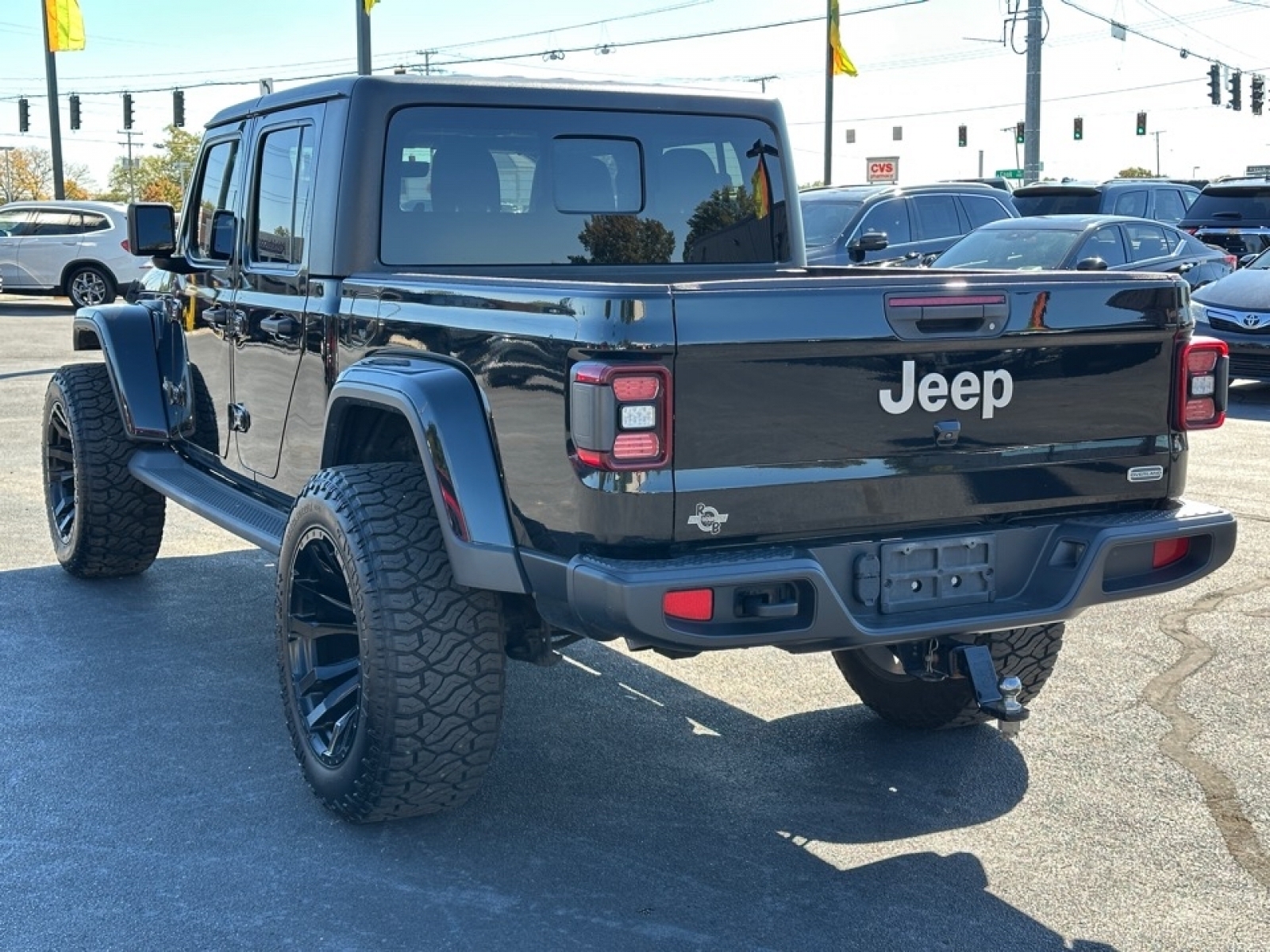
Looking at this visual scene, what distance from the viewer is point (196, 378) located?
596 centimetres

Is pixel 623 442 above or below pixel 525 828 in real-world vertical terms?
above

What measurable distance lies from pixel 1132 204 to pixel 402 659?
18378 millimetres

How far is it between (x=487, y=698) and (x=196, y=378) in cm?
271

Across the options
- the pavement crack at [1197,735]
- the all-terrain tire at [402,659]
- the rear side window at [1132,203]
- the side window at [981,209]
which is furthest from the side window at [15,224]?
the all-terrain tire at [402,659]

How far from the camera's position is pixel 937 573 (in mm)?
3658

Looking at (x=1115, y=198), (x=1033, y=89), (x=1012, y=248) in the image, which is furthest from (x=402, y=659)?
(x=1033, y=89)

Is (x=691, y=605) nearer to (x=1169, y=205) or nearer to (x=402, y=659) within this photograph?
(x=402, y=659)

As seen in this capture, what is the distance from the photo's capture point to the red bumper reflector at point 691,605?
10.8 ft

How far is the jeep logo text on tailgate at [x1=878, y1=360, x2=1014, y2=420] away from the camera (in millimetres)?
3586

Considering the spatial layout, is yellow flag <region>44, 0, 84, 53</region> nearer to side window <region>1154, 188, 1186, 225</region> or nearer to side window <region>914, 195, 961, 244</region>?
side window <region>914, 195, 961, 244</region>

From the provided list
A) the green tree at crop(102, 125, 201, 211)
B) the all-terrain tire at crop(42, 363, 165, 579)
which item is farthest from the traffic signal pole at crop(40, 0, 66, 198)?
the green tree at crop(102, 125, 201, 211)

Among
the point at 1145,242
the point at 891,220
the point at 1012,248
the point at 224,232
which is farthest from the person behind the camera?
the point at 891,220

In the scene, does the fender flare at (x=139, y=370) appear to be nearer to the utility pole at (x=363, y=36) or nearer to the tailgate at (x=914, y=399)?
the tailgate at (x=914, y=399)

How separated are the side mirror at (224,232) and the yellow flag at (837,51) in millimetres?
27929
